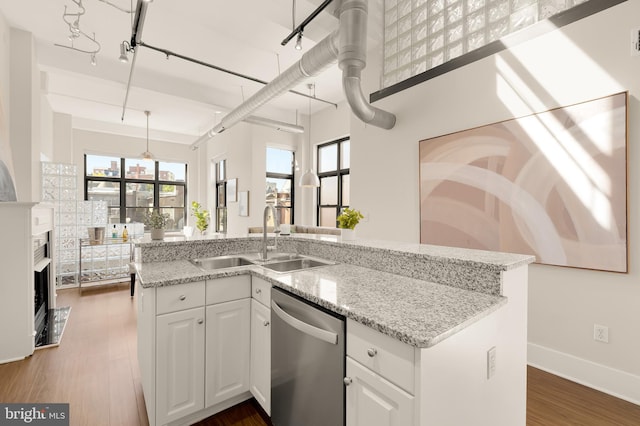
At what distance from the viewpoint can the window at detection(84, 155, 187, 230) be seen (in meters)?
7.07

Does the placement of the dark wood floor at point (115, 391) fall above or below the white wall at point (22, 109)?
below

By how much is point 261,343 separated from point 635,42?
10.4ft

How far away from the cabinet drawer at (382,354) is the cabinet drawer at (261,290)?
2.30 ft

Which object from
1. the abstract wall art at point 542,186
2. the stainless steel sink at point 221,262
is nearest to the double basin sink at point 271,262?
the stainless steel sink at point 221,262

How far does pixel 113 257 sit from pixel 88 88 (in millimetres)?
2913

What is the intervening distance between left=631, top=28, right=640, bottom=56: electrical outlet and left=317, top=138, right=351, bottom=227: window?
169 inches

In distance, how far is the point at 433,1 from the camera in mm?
2928

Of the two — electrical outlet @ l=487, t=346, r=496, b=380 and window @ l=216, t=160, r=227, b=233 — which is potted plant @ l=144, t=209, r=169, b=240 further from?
window @ l=216, t=160, r=227, b=233

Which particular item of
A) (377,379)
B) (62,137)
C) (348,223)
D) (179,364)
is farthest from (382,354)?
(62,137)

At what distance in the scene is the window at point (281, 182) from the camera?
668 cm

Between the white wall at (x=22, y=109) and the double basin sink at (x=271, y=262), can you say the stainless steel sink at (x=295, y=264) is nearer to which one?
the double basin sink at (x=271, y=262)

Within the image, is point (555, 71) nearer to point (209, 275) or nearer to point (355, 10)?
point (355, 10)

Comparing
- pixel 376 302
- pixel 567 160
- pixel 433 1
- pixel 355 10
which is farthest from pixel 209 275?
pixel 433 1

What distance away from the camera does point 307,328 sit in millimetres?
1362
